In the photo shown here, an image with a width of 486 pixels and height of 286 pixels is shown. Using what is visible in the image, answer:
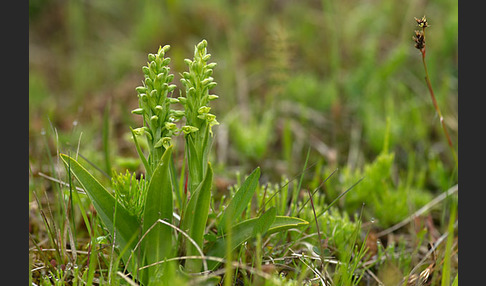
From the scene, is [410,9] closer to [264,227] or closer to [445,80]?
[445,80]

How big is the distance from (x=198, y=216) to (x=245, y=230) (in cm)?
19

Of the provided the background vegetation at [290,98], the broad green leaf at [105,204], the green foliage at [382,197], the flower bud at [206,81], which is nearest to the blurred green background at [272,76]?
the background vegetation at [290,98]

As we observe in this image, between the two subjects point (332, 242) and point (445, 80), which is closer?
point (332, 242)

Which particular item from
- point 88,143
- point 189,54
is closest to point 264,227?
point 88,143

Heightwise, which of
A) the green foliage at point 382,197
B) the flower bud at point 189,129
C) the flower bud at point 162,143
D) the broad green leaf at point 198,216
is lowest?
the green foliage at point 382,197

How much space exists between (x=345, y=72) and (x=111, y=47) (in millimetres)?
2438

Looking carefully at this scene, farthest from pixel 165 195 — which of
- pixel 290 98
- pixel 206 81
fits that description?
pixel 290 98

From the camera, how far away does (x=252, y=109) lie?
13.5ft

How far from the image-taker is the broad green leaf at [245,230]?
1.94 metres

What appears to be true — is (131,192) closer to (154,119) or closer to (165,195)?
(165,195)

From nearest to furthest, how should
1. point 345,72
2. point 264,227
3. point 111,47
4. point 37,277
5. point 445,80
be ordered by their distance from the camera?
point 264,227, point 37,277, point 445,80, point 345,72, point 111,47

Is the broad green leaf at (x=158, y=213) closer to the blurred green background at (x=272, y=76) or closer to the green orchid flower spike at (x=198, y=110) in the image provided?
the green orchid flower spike at (x=198, y=110)

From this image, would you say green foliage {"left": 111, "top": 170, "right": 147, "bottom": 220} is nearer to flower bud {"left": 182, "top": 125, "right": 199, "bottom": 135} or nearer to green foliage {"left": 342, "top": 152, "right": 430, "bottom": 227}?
flower bud {"left": 182, "top": 125, "right": 199, "bottom": 135}

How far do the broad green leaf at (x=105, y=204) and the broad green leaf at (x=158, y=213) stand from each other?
0.25 ft
